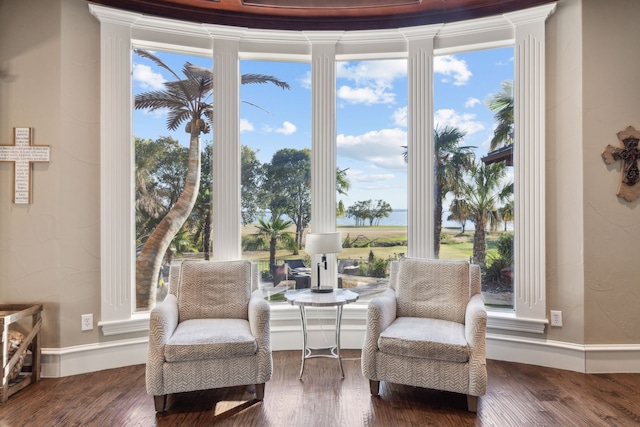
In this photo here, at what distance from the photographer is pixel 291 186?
13.3ft

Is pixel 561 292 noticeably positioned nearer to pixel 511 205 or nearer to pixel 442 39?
pixel 511 205

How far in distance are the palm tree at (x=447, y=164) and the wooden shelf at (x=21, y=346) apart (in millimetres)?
3350

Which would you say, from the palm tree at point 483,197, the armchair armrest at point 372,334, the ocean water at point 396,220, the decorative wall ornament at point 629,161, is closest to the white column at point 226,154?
the ocean water at point 396,220

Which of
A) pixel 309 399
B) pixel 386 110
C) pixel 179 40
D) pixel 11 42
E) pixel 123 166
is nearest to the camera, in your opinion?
pixel 309 399

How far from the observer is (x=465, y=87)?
390 cm

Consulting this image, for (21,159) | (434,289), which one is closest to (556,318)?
(434,289)

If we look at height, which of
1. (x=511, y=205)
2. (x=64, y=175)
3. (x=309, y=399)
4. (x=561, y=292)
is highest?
(x=64, y=175)

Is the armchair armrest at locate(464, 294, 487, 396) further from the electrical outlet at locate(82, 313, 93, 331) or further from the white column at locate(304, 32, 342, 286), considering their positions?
the electrical outlet at locate(82, 313, 93, 331)

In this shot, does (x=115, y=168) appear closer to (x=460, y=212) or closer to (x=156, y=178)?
(x=156, y=178)

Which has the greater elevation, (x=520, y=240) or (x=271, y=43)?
(x=271, y=43)

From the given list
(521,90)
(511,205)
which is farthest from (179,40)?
(511,205)

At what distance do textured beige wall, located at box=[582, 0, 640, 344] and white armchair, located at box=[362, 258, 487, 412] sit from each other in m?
1.02

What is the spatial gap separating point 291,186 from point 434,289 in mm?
1666

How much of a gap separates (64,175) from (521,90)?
387 cm
